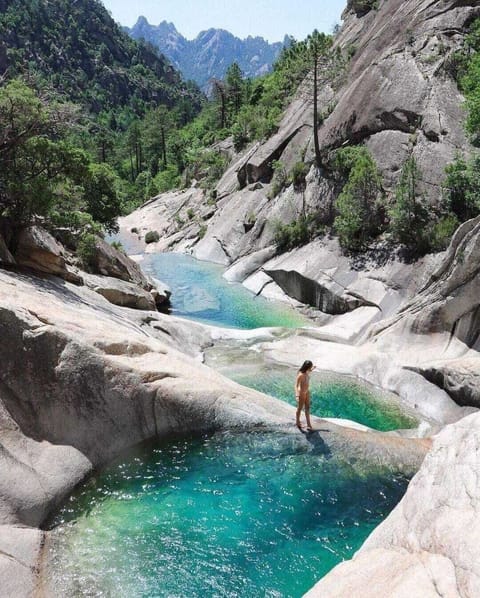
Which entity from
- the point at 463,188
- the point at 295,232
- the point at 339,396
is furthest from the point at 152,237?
the point at 339,396

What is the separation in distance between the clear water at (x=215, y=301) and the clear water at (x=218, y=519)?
Result: 53.0 ft

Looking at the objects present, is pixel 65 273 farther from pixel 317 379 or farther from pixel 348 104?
pixel 348 104

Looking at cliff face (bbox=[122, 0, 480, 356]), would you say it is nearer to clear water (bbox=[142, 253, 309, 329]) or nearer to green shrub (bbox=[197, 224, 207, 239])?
green shrub (bbox=[197, 224, 207, 239])

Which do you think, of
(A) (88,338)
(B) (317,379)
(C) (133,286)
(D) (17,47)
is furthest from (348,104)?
(D) (17,47)

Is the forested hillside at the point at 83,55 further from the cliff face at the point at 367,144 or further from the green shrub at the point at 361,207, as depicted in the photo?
the green shrub at the point at 361,207

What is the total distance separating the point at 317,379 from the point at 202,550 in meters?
11.2

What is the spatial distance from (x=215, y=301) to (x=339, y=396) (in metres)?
16.5

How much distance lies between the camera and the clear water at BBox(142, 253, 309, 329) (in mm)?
29609

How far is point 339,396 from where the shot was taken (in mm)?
18875

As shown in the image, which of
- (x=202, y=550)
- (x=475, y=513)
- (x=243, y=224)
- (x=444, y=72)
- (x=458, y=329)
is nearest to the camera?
(x=475, y=513)

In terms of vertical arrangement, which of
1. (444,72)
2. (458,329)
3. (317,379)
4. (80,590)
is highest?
(444,72)

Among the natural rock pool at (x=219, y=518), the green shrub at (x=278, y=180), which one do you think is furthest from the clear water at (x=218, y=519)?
the green shrub at (x=278, y=180)

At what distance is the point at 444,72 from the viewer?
3388cm

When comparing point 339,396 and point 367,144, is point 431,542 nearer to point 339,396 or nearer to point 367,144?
point 339,396
